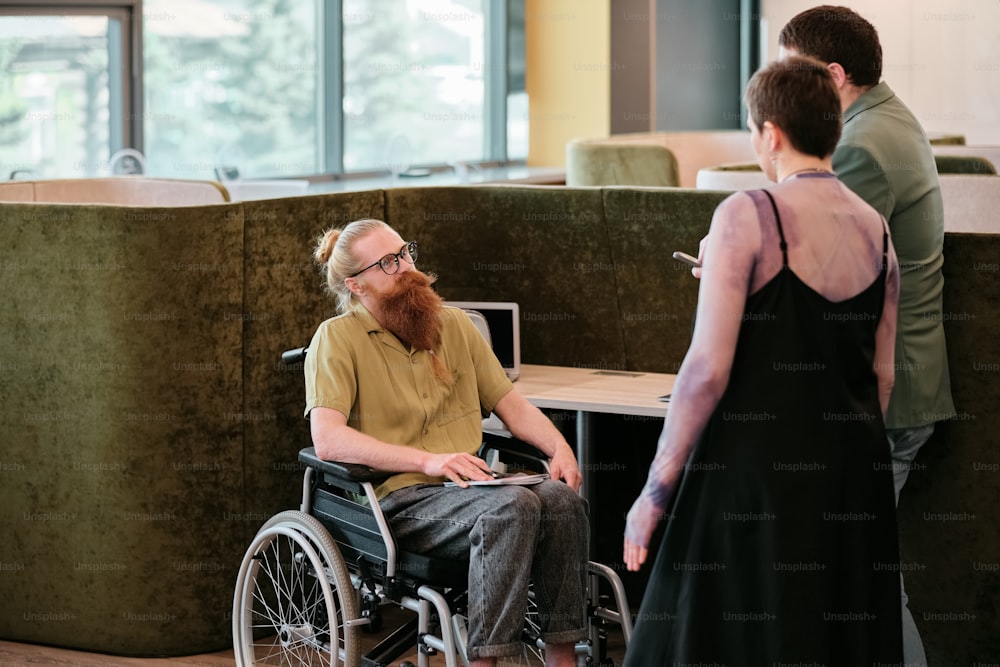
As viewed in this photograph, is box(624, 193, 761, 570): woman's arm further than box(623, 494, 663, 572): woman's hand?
No

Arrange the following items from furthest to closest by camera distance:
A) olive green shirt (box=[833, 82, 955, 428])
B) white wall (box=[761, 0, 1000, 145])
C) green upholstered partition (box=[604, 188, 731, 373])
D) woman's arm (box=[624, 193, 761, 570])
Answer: white wall (box=[761, 0, 1000, 145]) → green upholstered partition (box=[604, 188, 731, 373]) → olive green shirt (box=[833, 82, 955, 428]) → woman's arm (box=[624, 193, 761, 570])

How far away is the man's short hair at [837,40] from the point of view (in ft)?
8.51

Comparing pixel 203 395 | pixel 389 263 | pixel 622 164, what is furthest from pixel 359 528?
pixel 622 164

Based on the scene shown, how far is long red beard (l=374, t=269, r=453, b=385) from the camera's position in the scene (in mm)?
2920

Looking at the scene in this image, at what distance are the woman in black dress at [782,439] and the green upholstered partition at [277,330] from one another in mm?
1543

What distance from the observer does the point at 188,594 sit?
11.1ft

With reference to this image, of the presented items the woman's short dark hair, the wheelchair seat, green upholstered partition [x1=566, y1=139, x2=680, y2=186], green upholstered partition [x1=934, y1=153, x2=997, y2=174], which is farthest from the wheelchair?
green upholstered partition [x1=566, y1=139, x2=680, y2=186]

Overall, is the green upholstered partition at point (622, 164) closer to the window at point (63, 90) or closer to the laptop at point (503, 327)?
the window at point (63, 90)

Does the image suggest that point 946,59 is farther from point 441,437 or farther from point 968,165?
point 441,437

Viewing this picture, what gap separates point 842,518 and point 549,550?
751 mm

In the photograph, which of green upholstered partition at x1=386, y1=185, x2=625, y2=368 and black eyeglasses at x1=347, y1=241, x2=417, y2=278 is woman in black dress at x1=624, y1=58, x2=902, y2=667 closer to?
black eyeglasses at x1=347, y1=241, x2=417, y2=278

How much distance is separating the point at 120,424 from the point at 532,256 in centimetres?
121

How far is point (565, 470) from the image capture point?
285cm

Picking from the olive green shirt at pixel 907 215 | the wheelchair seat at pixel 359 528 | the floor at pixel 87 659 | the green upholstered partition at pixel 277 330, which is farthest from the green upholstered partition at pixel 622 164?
the wheelchair seat at pixel 359 528
